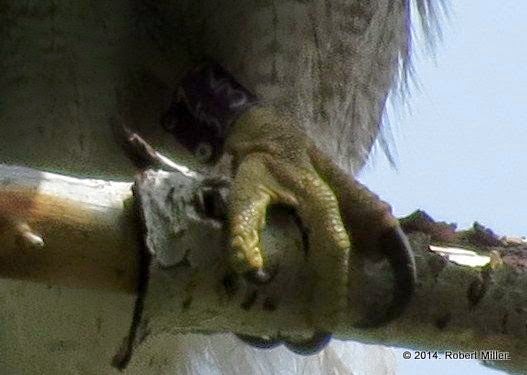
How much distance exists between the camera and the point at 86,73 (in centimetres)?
163

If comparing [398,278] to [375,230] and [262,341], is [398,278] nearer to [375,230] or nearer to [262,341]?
[375,230]

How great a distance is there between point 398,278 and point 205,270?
196 millimetres

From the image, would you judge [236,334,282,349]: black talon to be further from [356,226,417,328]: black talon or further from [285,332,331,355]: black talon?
[356,226,417,328]: black talon

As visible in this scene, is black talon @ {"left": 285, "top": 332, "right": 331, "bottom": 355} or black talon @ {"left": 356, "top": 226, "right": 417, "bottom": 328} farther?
black talon @ {"left": 285, "top": 332, "right": 331, "bottom": 355}

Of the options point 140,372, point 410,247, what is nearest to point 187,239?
point 410,247

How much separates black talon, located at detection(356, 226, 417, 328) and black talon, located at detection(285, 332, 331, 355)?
7 cm

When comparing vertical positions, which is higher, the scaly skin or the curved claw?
the curved claw

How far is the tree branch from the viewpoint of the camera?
3.30 ft

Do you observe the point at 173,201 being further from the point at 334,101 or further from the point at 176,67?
the point at 334,101

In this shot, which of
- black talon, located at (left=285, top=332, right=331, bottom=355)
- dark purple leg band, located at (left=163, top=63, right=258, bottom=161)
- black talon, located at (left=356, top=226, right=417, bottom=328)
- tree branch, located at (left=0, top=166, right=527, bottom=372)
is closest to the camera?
tree branch, located at (left=0, top=166, right=527, bottom=372)

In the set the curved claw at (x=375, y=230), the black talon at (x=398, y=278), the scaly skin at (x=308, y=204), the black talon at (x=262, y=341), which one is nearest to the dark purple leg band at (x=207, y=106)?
the scaly skin at (x=308, y=204)

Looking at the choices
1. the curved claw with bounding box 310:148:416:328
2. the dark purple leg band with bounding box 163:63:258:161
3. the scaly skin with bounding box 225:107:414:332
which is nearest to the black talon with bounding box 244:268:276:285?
the scaly skin with bounding box 225:107:414:332

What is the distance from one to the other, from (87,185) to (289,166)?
1.25ft

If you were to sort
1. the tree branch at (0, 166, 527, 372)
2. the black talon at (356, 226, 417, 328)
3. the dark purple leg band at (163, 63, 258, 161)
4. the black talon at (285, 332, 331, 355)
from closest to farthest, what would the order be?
the tree branch at (0, 166, 527, 372) → the black talon at (356, 226, 417, 328) → the black talon at (285, 332, 331, 355) → the dark purple leg band at (163, 63, 258, 161)
